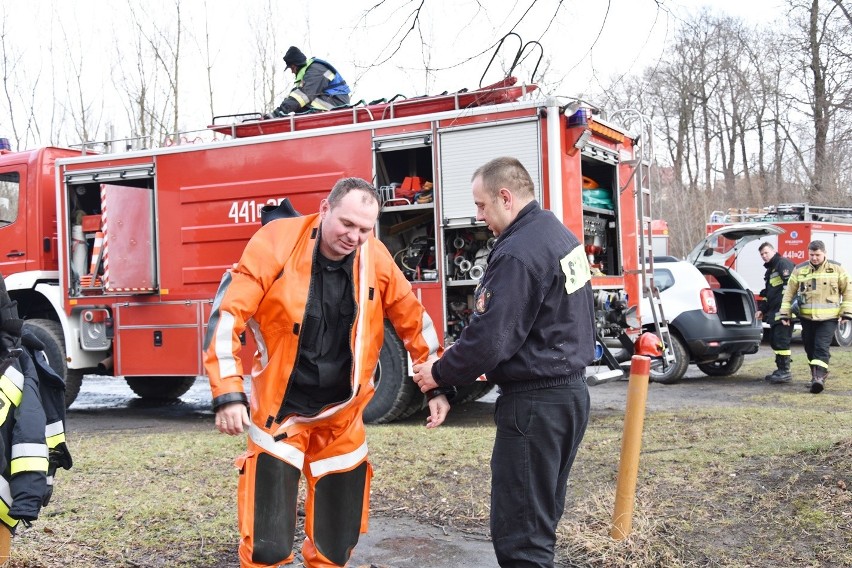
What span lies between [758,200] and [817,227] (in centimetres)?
1890

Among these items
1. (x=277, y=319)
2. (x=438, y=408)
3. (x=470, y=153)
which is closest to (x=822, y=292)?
(x=470, y=153)

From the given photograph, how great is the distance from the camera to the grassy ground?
4172 mm

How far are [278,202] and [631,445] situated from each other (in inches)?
195

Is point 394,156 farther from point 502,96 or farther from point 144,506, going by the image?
point 144,506

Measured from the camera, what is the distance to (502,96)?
25.1 ft

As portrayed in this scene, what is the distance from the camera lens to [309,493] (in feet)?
11.9

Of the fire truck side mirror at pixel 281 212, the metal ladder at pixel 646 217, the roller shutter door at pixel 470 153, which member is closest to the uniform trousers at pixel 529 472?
the fire truck side mirror at pixel 281 212

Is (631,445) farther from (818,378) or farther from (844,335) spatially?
(844,335)

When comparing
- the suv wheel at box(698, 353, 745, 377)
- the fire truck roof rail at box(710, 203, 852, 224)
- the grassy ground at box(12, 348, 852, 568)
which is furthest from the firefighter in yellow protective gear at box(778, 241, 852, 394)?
the fire truck roof rail at box(710, 203, 852, 224)

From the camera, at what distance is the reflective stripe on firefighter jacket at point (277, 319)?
3.26m

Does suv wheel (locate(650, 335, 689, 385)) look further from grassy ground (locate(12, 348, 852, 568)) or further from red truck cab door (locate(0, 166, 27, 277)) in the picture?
red truck cab door (locate(0, 166, 27, 277))

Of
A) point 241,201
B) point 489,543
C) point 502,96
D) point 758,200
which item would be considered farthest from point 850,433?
point 758,200

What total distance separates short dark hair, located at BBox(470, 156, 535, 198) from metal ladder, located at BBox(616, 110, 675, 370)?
5.17 meters

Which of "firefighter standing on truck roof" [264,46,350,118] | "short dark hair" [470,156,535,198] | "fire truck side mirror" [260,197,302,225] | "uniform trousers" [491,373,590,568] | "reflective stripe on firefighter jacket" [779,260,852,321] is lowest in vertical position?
"uniform trousers" [491,373,590,568]
